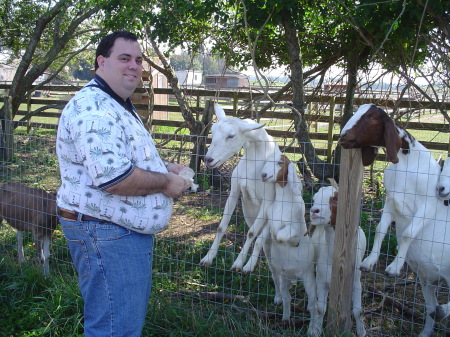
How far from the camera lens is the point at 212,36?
864 cm

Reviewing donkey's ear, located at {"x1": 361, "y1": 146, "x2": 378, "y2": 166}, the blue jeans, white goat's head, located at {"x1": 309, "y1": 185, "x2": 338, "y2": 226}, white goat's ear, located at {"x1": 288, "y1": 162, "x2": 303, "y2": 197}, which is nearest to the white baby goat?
white goat's ear, located at {"x1": 288, "y1": 162, "x2": 303, "y2": 197}

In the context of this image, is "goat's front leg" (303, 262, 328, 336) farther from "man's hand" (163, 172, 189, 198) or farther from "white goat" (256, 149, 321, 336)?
"man's hand" (163, 172, 189, 198)

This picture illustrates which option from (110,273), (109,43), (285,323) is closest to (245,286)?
(285,323)

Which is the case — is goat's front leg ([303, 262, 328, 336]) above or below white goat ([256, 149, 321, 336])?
below

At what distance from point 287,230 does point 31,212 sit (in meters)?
3.12

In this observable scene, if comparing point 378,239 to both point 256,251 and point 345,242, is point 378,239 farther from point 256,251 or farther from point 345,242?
point 256,251

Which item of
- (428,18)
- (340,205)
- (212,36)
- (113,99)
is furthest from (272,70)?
(113,99)

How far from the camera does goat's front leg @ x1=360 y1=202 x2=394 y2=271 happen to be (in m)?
3.21

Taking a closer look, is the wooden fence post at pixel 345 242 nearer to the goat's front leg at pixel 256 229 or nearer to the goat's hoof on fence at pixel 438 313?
the goat's front leg at pixel 256 229

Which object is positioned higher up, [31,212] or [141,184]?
[141,184]

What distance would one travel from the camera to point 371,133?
3.08m

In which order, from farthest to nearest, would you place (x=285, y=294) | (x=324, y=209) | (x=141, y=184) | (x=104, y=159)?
(x=285, y=294) → (x=324, y=209) → (x=141, y=184) → (x=104, y=159)

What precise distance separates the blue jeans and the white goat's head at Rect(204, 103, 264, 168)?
3.88ft

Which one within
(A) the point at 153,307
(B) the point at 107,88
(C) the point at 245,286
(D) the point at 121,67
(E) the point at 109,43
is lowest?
(C) the point at 245,286
